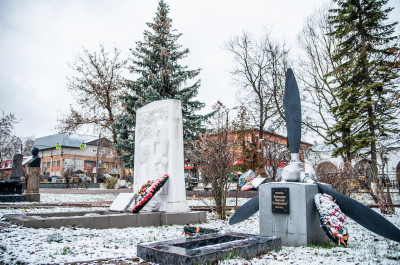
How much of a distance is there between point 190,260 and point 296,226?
2.51 meters

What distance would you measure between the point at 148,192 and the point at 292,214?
3.80m

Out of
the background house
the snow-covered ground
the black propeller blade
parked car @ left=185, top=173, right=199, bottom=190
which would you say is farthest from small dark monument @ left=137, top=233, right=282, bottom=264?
the background house

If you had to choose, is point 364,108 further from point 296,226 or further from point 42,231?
point 42,231

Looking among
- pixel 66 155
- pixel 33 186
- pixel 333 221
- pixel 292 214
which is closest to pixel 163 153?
pixel 292 214

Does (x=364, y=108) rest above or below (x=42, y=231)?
above

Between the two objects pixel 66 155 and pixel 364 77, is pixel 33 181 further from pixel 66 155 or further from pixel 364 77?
pixel 66 155

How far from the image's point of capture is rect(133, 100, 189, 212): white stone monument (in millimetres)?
8250

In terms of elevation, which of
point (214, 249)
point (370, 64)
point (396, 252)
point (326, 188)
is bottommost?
point (396, 252)

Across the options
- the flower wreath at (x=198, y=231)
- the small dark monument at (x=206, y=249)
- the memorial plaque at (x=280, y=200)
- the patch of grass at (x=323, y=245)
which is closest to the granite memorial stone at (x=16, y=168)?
the flower wreath at (x=198, y=231)

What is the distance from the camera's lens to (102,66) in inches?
1030

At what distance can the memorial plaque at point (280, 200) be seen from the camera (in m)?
5.36

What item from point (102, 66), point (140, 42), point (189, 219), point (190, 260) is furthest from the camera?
point (102, 66)

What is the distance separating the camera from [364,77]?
18.5m

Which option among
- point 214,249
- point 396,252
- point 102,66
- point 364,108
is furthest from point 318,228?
point 102,66
